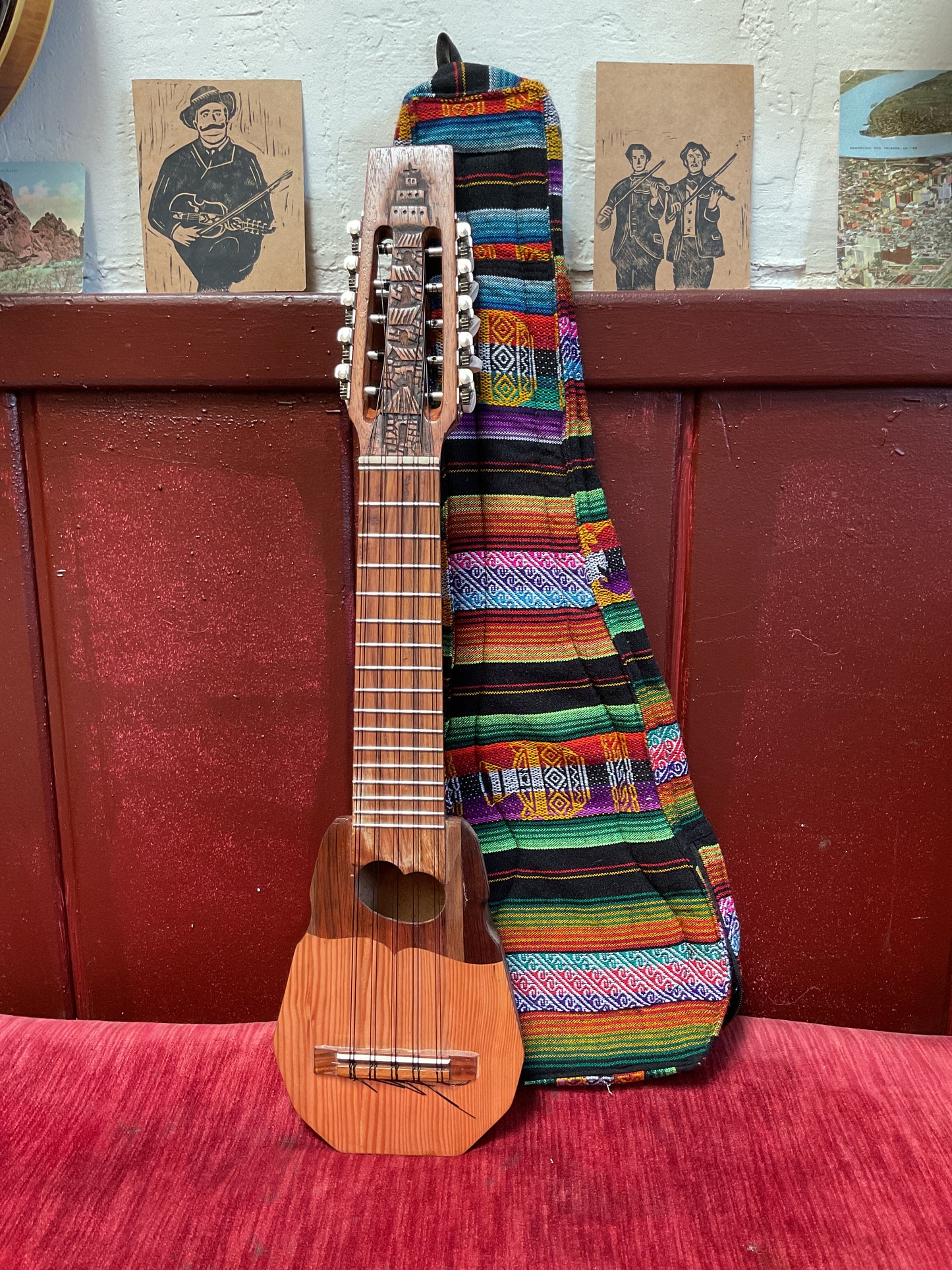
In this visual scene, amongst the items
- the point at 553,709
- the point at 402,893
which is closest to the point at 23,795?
the point at 402,893

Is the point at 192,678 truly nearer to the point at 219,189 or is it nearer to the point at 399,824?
the point at 399,824

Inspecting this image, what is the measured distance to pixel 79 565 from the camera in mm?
988

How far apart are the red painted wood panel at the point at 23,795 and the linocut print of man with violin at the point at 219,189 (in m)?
0.27

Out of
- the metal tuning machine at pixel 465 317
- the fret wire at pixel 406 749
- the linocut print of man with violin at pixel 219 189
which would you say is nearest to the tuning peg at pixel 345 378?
the metal tuning machine at pixel 465 317

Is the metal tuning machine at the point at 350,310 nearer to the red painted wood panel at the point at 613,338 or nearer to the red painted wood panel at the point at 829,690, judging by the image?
the red painted wood panel at the point at 613,338

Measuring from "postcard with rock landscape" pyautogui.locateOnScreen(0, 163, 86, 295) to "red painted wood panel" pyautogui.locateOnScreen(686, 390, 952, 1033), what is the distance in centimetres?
76

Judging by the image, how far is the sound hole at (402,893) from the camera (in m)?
0.84

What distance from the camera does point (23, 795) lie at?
3.38ft

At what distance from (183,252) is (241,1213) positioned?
3.25 feet

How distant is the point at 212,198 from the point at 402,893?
0.80 m

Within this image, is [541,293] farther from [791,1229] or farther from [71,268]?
[791,1229]

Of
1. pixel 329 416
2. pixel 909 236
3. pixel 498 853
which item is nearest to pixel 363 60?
pixel 329 416

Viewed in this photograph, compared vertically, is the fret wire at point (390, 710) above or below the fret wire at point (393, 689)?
below

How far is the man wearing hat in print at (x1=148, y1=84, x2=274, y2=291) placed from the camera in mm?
918
